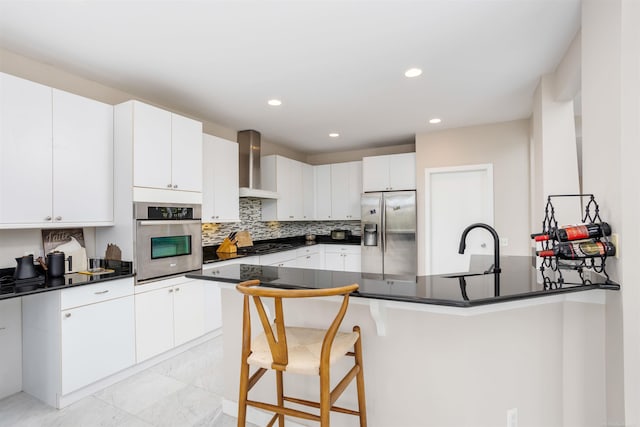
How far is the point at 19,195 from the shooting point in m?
2.15

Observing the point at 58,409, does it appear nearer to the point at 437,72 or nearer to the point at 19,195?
the point at 19,195

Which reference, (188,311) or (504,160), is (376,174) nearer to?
(504,160)

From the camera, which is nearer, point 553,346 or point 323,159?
point 553,346

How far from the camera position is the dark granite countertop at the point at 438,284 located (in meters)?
1.25

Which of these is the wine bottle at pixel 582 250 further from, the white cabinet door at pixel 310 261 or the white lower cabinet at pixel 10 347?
the white cabinet door at pixel 310 261

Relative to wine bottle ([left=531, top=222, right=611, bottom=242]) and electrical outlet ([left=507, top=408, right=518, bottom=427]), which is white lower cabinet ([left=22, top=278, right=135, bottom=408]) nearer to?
electrical outlet ([left=507, top=408, right=518, bottom=427])

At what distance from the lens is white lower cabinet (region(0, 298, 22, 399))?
2295 mm

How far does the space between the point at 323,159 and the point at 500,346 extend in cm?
505

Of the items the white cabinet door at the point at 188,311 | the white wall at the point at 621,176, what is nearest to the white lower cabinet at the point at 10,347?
the white cabinet door at the point at 188,311

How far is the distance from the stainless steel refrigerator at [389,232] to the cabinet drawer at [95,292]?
3220 millimetres

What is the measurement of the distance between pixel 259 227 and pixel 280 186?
73 cm

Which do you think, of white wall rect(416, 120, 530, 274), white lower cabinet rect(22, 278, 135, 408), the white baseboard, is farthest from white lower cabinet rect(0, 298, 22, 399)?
white wall rect(416, 120, 530, 274)

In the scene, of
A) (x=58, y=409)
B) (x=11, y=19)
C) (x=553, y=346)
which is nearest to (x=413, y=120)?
(x=553, y=346)

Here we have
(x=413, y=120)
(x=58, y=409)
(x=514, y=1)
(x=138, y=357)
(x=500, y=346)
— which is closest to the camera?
(x=500, y=346)
